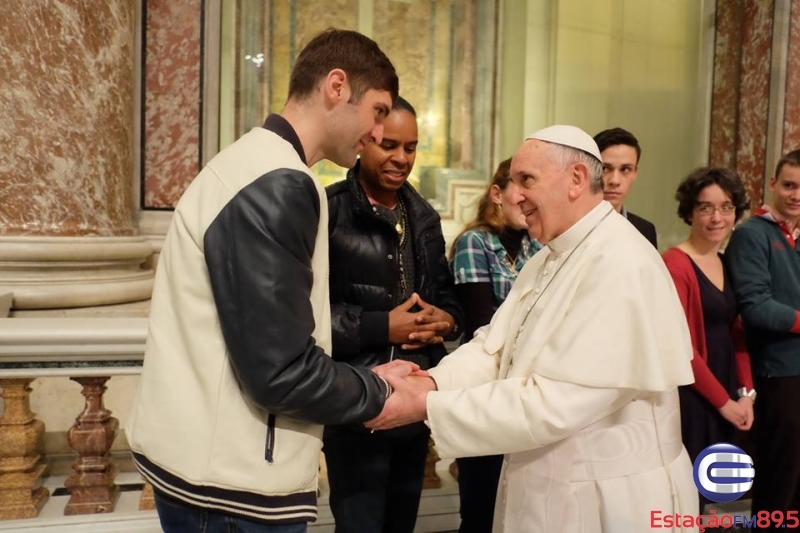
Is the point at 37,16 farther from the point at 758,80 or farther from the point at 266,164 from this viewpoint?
the point at 758,80

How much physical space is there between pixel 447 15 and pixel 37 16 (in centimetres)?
407

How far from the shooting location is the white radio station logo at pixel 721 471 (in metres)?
3.02

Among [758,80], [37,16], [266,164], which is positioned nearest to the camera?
[266,164]

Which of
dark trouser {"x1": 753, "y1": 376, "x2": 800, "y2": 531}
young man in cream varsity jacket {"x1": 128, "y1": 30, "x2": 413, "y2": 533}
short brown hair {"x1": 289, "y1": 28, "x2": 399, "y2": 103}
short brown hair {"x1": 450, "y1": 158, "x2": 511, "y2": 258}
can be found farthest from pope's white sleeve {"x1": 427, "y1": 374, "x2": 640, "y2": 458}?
dark trouser {"x1": 753, "y1": 376, "x2": 800, "y2": 531}

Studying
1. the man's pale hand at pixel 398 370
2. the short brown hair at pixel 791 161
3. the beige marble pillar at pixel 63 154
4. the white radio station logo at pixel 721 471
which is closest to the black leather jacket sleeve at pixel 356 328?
the man's pale hand at pixel 398 370

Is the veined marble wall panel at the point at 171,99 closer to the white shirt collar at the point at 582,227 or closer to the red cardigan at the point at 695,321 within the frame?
the red cardigan at the point at 695,321

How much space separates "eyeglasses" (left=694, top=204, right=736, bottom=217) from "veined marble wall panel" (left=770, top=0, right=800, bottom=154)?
10.8 feet

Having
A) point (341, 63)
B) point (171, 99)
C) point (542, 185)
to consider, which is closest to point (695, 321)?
point (542, 185)

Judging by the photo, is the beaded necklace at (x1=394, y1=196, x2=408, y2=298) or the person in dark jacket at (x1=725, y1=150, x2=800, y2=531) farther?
the person in dark jacket at (x1=725, y1=150, x2=800, y2=531)

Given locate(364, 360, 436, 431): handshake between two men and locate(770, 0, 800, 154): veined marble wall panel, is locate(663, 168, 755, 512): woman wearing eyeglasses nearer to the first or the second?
locate(364, 360, 436, 431): handshake between two men

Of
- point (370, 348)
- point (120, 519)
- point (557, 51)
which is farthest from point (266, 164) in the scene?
point (557, 51)

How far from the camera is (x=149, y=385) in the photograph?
1.69 m

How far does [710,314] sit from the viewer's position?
10.3 ft

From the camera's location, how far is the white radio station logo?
302cm
